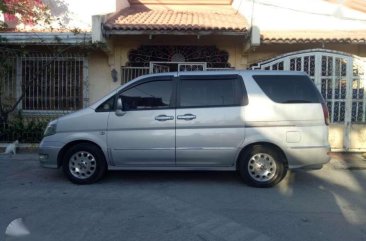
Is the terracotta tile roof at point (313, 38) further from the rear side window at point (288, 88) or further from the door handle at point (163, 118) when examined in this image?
the door handle at point (163, 118)

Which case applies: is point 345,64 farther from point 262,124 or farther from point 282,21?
point 262,124

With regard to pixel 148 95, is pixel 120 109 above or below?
below

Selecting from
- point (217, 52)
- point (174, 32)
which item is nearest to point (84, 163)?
point (174, 32)

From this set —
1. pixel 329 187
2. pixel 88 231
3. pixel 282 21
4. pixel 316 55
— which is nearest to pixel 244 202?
pixel 329 187

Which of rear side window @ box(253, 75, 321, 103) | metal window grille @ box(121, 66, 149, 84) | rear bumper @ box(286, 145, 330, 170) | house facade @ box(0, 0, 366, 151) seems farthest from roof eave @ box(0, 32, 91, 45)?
rear bumper @ box(286, 145, 330, 170)

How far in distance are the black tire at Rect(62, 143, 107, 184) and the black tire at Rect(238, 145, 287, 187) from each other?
234 cm

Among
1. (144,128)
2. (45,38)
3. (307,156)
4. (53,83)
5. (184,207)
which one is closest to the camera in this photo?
(184,207)

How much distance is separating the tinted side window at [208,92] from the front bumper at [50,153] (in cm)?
220

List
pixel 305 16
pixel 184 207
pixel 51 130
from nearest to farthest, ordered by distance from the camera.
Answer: pixel 184 207, pixel 51 130, pixel 305 16

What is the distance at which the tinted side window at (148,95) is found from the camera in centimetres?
726

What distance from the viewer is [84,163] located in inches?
289

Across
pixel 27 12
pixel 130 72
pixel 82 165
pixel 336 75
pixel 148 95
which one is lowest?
pixel 82 165

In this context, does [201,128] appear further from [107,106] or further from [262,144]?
[107,106]

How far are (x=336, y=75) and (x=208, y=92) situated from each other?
181 inches
